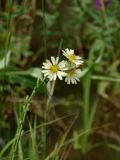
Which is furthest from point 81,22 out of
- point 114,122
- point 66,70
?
point 66,70

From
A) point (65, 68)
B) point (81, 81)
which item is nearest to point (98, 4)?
point (81, 81)

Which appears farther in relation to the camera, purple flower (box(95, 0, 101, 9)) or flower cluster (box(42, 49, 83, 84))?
purple flower (box(95, 0, 101, 9))

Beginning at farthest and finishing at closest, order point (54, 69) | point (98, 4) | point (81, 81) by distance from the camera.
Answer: point (81, 81) → point (98, 4) → point (54, 69)

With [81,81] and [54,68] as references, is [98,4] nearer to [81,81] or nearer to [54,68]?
[81,81]

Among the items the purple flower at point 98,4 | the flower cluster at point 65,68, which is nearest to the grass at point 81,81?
the purple flower at point 98,4

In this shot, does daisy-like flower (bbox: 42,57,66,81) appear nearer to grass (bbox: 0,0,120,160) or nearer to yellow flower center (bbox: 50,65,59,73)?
yellow flower center (bbox: 50,65,59,73)

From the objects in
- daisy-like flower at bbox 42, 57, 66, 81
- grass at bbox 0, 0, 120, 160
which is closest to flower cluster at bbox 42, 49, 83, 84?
daisy-like flower at bbox 42, 57, 66, 81

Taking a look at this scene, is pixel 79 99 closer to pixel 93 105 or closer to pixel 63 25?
pixel 93 105

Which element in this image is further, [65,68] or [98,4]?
[98,4]

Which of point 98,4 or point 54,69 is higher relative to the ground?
point 98,4
